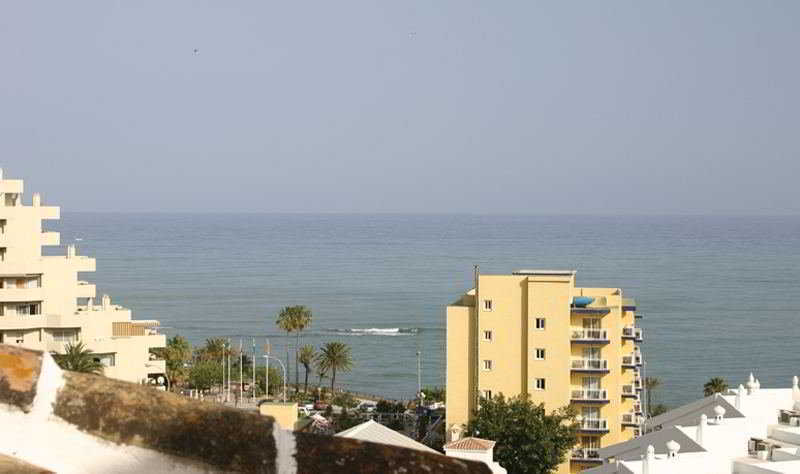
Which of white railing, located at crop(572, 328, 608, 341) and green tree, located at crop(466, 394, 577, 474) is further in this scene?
white railing, located at crop(572, 328, 608, 341)

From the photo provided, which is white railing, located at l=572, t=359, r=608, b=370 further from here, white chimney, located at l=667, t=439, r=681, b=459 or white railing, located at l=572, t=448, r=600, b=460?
white chimney, located at l=667, t=439, r=681, b=459

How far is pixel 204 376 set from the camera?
199 feet

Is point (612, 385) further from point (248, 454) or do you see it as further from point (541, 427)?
point (248, 454)

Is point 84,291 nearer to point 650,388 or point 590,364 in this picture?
point 590,364

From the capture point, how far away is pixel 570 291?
47.2 metres

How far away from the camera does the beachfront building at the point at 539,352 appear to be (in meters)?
46.5

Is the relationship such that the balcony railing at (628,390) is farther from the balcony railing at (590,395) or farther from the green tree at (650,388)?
the green tree at (650,388)

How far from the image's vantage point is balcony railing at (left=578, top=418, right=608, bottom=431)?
4588 centimetres

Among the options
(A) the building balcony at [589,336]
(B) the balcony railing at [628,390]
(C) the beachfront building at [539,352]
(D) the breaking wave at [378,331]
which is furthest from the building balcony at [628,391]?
(D) the breaking wave at [378,331]

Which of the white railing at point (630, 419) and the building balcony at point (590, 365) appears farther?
the building balcony at point (590, 365)

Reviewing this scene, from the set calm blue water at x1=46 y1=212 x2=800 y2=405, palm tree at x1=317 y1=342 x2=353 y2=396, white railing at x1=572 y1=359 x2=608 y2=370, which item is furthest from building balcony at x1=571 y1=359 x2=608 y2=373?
calm blue water at x1=46 y1=212 x2=800 y2=405

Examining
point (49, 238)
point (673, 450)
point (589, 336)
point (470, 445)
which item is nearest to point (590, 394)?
point (589, 336)

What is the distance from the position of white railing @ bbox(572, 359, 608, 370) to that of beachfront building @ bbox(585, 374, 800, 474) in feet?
39.7

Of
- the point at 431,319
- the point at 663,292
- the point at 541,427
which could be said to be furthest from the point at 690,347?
the point at 541,427
